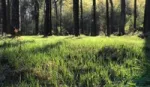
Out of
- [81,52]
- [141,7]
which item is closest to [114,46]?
[81,52]

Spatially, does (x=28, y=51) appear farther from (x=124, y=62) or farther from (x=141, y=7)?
(x=141, y=7)

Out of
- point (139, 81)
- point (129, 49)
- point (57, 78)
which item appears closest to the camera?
point (139, 81)

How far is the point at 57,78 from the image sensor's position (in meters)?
7.91

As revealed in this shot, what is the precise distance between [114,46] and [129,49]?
567mm

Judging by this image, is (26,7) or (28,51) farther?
(26,7)

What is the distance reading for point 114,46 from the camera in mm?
11328

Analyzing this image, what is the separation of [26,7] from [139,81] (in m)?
68.4

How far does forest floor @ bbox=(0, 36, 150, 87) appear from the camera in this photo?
7.70 meters

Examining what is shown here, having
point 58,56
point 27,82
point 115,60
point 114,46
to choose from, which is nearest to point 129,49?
point 114,46

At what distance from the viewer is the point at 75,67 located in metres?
8.80

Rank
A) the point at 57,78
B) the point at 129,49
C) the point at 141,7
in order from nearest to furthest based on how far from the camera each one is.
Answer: the point at 57,78
the point at 129,49
the point at 141,7

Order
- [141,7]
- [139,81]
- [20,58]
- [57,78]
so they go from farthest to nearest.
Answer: [141,7] → [20,58] → [57,78] → [139,81]

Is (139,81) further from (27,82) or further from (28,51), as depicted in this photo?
(28,51)

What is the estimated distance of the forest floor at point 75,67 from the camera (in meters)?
7.70
